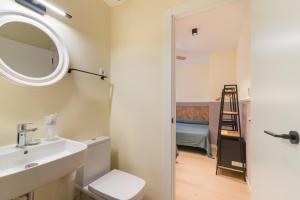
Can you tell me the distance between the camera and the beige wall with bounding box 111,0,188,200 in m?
1.61

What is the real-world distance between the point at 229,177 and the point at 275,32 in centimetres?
229

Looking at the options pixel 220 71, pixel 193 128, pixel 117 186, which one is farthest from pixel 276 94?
pixel 220 71

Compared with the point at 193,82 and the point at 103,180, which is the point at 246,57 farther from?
the point at 103,180

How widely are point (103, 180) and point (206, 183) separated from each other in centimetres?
154

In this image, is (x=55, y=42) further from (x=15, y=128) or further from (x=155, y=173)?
(x=155, y=173)

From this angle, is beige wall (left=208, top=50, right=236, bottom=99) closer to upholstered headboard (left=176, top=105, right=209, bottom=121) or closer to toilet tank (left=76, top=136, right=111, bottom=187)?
upholstered headboard (left=176, top=105, right=209, bottom=121)

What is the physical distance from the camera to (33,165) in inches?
34.9

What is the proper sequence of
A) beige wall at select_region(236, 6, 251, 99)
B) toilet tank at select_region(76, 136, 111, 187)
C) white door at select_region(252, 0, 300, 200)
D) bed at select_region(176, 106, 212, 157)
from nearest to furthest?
white door at select_region(252, 0, 300, 200)
toilet tank at select_region(76, 136, 111, 187)
beige wall at select_region(236, 6, 251, 99)
bed at select_region(176, 106, 212, 157)

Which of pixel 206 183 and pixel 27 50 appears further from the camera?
pixel 206 183

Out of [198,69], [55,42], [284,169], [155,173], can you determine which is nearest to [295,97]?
[284,169]

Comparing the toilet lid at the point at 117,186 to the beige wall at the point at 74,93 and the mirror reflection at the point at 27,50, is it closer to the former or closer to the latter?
the beige wall at the point at 74,93

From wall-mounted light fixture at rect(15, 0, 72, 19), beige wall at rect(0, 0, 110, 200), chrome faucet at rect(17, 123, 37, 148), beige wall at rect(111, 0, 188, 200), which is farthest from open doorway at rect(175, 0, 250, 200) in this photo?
chrome faucet at rect(17, 123, 37, 148)

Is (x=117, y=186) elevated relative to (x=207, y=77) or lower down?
lower down

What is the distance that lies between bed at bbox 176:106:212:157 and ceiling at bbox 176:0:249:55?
5.25 feet
